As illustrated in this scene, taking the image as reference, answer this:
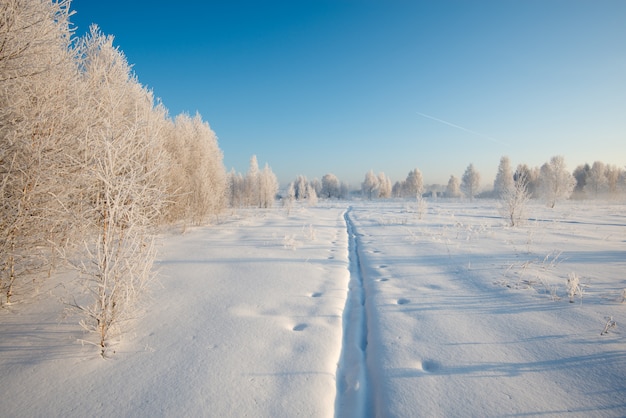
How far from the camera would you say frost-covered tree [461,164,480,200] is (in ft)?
166

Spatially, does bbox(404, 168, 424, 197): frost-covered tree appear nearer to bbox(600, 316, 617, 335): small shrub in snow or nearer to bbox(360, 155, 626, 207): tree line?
bbox(360, 155, 626, 207): tree line

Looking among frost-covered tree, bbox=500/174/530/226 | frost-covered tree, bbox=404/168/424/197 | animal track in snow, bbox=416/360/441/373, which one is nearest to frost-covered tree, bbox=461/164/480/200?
frost-covered tree, bbox=404/168/424/197

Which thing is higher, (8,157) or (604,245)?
(8,157)

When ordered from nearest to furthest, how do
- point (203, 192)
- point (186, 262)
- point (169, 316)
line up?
point (169, 316) < point (186, 262) < point (203, 192)

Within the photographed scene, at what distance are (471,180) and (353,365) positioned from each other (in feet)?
193

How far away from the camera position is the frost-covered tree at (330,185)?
81000 mm

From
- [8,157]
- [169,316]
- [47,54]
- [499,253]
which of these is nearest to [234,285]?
[169,316]

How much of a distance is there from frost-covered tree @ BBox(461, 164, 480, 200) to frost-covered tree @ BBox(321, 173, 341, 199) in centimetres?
3807

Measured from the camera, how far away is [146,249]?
9.87ft

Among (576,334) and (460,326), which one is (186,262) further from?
(576,334)

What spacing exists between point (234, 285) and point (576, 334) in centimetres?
455

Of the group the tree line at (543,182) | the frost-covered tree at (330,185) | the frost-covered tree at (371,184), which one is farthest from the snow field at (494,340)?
the frost-covered tree at (330,185)

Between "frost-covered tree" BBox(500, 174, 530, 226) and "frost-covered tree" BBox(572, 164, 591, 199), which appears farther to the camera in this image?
"frost-covered tree" BBox(572, 164, 591, 199)

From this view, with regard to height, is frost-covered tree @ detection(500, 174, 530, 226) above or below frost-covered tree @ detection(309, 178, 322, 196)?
below
